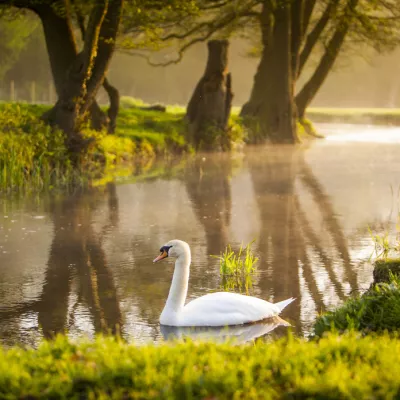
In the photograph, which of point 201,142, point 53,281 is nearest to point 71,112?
point 201,142

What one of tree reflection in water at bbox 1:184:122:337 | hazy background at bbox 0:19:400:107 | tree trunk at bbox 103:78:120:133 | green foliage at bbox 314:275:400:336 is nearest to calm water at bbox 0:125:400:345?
tree reflection in water at bbox 1:184:122:337

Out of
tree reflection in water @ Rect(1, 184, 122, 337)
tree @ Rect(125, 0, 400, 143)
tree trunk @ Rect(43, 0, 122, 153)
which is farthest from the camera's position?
tree @ Rect(125, 0, 400, 143)

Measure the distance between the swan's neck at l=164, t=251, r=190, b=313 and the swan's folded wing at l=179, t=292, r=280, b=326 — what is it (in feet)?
0.31

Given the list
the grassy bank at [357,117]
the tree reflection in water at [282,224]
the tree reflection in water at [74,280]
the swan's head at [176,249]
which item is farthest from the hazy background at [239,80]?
the swan's head at [176,249]

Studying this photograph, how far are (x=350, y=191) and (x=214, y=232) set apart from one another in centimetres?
694

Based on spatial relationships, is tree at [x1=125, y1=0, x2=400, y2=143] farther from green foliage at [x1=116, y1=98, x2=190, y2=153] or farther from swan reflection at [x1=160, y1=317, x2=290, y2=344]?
swan reflection at [x1=160, y1=317, x2=290, y2=344]

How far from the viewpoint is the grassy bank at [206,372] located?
5352mm

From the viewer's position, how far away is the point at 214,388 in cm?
539

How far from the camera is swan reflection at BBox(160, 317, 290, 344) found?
9.15 m

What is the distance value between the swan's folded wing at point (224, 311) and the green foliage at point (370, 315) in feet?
3.90

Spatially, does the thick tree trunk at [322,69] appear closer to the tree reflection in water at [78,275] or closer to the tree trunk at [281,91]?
the tree trunk at [281,91]

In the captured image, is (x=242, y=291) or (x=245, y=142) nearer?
(x=242, y=291)

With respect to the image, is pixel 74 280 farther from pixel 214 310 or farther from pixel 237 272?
pixel 214 310

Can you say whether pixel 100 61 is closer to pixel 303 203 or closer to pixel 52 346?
pixel 303 203
